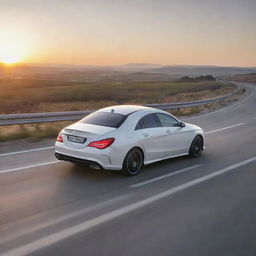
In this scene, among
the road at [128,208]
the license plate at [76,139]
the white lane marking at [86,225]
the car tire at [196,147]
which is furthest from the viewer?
the car tire at [196,147]

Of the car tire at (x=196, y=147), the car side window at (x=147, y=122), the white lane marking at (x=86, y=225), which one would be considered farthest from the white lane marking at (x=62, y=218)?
the car tire at (x=196, y=147)

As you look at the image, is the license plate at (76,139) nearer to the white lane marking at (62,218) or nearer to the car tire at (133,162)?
the car tire at (133,162)

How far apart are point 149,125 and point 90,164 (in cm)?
181

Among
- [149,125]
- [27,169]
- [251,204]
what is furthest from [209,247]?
[27,169]

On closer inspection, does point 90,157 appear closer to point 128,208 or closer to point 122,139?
point 122,139

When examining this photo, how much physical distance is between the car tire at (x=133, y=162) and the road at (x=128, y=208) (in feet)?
0.45

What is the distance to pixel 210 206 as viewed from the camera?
6.45 metres

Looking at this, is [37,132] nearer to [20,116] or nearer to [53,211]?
[20,116]

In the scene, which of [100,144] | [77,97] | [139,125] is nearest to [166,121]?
[139,125]

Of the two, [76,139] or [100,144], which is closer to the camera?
[100,144]

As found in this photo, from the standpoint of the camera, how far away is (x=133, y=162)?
8133 millimetres

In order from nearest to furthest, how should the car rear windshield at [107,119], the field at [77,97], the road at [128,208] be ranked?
the road at [128,208] < the car rear windshield at [107,119] < the field at [77,97]

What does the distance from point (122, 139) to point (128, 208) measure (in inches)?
77.1

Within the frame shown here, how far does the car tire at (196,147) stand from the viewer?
10088 millimetres
